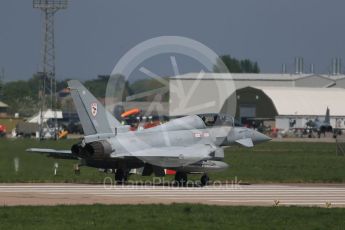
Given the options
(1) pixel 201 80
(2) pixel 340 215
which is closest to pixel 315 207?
(2) pixel 340 215

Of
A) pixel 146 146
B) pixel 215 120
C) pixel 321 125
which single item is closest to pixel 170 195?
pixel 146 146

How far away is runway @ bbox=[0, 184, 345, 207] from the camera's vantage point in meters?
26.5

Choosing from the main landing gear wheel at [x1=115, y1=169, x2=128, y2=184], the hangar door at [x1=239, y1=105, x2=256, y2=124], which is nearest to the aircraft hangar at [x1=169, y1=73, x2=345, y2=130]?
the hangar door at [x1=239, y1=105, x2=256, y2=124]

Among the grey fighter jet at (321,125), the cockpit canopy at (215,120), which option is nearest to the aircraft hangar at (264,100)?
the grey fighter jet at (321,125)

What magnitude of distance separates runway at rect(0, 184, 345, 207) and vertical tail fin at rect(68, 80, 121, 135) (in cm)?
217

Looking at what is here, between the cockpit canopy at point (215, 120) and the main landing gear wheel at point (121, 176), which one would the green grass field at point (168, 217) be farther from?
the cockpit canopy at point (215, 120)

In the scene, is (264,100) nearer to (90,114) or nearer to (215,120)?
(215,120)

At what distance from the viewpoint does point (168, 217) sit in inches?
864

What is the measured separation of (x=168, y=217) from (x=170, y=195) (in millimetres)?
7141

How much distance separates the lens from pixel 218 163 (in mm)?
33250

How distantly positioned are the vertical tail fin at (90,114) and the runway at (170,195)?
85.4 inches

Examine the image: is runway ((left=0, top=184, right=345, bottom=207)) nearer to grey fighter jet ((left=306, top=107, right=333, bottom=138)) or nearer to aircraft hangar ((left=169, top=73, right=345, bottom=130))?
grey fighter jet ((left=306, top=107, right=333, bottom=138))

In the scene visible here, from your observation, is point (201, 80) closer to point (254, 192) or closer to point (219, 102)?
point (219, 102)

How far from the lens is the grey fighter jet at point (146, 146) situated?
107 feet
